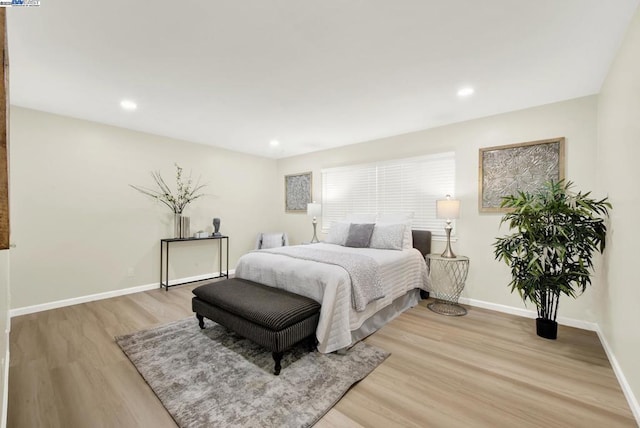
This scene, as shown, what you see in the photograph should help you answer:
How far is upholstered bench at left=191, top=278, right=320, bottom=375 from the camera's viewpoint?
2.06 metres

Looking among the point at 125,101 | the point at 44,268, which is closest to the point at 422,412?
the point at 125,101

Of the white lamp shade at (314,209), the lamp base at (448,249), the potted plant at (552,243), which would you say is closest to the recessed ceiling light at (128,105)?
the white lamp shade at (314,209)

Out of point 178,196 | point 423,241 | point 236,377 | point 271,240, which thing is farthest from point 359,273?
point 178,196

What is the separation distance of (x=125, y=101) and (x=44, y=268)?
2289 millimetres

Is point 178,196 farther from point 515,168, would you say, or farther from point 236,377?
point 515,168

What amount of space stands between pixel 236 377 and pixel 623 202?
122 inches

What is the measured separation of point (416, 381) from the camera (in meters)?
1.99

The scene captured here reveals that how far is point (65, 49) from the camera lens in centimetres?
206

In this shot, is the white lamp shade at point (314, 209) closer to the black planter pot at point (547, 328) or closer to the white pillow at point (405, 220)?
the white pillow at point (405, 220)

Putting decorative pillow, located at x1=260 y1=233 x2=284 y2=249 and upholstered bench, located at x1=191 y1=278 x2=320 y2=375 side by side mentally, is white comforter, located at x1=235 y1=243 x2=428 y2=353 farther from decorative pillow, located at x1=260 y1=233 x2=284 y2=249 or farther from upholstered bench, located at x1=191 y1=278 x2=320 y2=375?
decorative pillow, located at x1=260 y1=233 x2=284 y2=249

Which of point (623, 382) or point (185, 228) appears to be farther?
point (185, 228)

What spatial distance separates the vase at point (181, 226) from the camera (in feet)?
14.4

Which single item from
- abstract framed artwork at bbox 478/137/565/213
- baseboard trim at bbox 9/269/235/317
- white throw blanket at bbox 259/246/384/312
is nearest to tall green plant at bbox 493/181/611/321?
abstract framed artwork at bbox 478/137/565/213

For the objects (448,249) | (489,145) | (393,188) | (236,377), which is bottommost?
(236,377)
